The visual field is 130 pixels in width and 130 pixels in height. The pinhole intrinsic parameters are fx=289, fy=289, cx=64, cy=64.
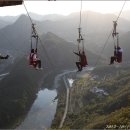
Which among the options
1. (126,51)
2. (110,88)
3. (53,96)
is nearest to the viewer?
(110,88)

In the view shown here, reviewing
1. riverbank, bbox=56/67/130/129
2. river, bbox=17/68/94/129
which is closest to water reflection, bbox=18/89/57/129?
river, bbox=17/68/94/129

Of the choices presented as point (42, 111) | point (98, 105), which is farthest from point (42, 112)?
point (98, 105)

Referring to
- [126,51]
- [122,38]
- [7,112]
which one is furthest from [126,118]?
[122,38]

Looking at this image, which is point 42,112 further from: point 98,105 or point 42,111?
point 98,105

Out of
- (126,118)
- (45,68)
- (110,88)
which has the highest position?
(126,118)

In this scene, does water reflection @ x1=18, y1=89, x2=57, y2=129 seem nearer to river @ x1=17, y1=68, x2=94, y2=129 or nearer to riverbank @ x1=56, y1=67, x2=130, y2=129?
river @ x1=17, y1=68, x2=94, y2=129

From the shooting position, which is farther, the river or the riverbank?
the river

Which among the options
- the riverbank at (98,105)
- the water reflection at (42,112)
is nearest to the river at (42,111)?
the water reflection at (42,112)

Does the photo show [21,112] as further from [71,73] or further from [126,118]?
[71,73]

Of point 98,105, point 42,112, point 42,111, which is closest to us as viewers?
point 98,105
